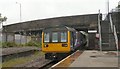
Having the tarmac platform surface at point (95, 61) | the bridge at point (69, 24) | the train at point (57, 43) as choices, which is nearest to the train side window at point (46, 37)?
the train at point (57, 43)

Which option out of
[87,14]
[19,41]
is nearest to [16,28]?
[19,41]

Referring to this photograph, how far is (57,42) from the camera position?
72.5ft

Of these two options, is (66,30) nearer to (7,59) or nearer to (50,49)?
(50,49)

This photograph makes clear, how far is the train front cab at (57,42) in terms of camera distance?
22.0m

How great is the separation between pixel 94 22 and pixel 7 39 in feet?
41.7

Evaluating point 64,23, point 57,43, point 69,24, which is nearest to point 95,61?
point 57,43

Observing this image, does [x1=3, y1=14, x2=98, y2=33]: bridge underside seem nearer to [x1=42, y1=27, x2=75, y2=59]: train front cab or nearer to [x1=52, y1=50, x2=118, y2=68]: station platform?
[x1=42, y1=27, x2=75, y2=59]: train front cab

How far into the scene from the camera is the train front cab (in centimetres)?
2197

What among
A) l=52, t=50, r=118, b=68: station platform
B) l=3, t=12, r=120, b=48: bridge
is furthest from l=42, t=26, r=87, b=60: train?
l=3, t=12, r=120, b=48: bridge

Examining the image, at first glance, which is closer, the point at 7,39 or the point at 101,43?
the point at 101,43

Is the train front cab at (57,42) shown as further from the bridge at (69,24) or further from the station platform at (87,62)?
the bridge at (69,24)

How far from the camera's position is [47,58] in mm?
22266

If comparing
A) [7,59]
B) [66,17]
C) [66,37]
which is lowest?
[7,59]

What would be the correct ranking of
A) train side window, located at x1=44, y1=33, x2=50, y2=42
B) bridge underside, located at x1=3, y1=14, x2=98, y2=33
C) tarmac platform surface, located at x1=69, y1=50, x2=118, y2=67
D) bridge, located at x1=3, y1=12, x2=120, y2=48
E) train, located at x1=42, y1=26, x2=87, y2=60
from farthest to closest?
1. bridge underside, located at x1=3, y1=14, x2=98, y2=33
2. bridge, located at x1=3, y1=12, x2=120, y2=48
3. train side window, located at x1=44, y1=33, x2=50, y2=42
4. train, located at x1=42, y1=26, x2=87, y2=60
5. tarmac platform surface, located at x1=69, y1=50, x2=118, y2=67
